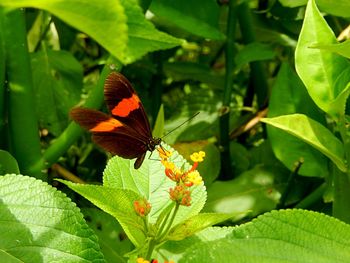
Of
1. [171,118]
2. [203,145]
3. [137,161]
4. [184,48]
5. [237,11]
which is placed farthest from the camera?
[184,48]

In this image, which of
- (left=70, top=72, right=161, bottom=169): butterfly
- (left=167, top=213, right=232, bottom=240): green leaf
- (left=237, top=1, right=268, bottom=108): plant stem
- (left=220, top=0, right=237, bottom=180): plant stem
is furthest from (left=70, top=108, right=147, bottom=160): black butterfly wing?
(left=237, top=1, right=268, bottom=108): plant stem

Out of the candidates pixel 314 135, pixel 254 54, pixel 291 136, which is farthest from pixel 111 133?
pixel 254 54

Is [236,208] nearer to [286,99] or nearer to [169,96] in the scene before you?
[286,99]

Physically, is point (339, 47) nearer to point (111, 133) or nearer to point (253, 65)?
point (111, 133)

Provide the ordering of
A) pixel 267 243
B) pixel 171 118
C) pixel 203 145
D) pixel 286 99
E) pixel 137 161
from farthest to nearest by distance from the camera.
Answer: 1. pixel 171 118
2. pixel 203 145
3. pixel 286 99
4. pixel 137 161
5. pixel 267 243

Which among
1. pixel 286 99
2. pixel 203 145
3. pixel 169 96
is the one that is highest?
pixel 286 99

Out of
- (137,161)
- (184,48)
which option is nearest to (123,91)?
(137,161)

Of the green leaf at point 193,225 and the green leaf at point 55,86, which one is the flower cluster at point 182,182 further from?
the green leaf at point 55,86
